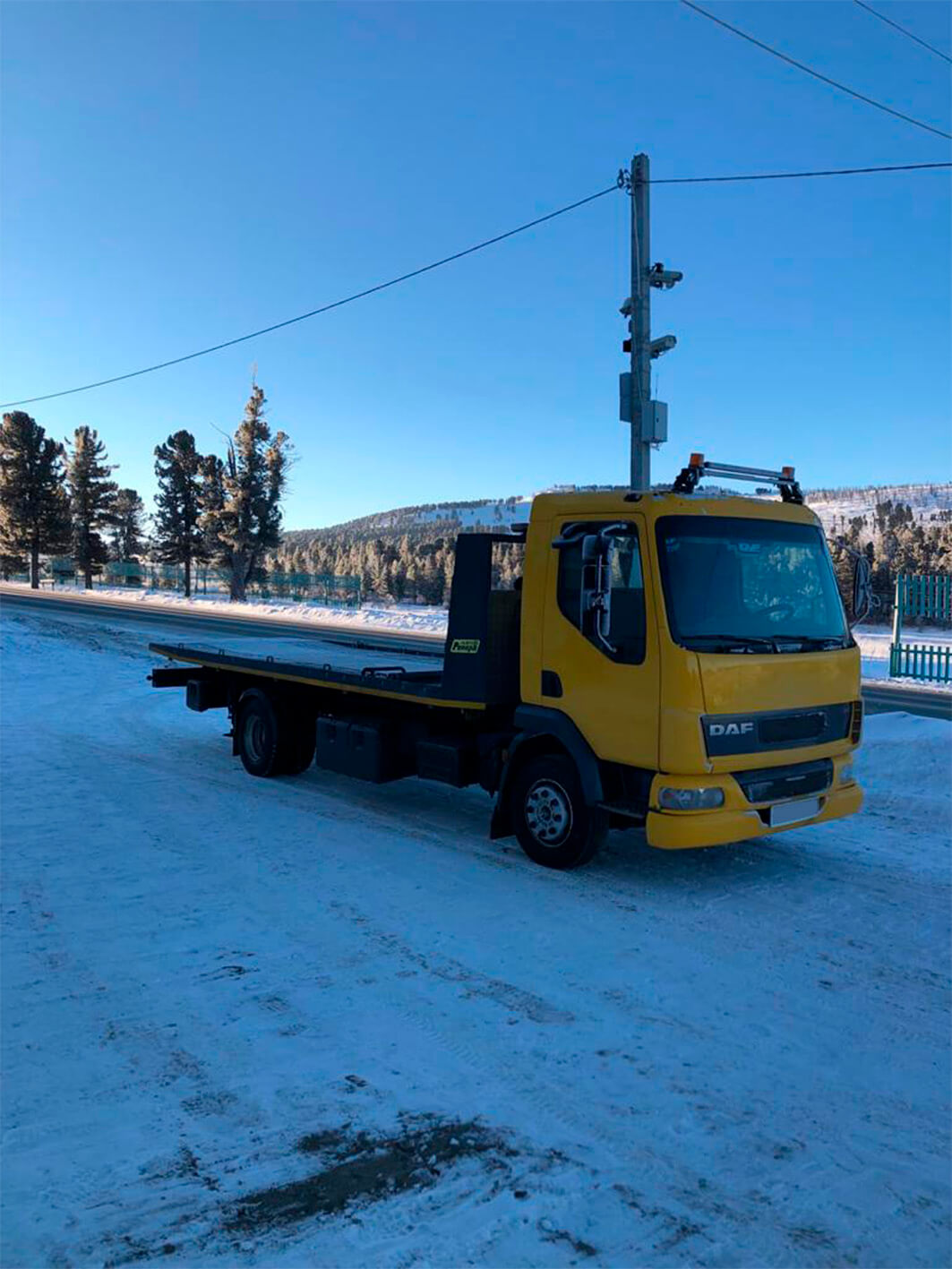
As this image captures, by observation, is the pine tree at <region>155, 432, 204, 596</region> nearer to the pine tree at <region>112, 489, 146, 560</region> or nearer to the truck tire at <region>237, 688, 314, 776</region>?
the pine tree at <region>112, 489, 146, 560</region>

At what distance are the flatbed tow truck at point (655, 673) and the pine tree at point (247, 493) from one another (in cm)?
4431

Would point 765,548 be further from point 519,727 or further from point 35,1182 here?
point 35,1182

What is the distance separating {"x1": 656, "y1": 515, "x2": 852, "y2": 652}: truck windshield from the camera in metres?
5.41

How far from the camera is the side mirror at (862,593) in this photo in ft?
21.1

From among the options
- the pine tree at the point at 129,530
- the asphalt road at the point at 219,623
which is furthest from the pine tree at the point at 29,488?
the pine tree at the point at 129,530

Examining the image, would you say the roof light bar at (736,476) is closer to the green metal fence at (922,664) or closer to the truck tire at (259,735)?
the truck tire at (259,735)

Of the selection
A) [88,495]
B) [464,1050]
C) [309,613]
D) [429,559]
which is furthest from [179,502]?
[429,559]

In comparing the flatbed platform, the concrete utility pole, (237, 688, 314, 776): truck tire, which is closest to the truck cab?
the flatbed platform

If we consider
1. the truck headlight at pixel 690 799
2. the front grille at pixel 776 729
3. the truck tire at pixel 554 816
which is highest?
the front grille at pixel 776 729

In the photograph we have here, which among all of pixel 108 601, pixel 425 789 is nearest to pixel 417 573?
pixel 108 601

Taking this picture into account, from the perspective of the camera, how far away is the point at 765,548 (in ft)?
19.2

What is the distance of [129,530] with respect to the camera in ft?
275

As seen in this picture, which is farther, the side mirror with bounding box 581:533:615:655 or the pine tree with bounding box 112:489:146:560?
the pine tree with bounding box 112:489:146:560

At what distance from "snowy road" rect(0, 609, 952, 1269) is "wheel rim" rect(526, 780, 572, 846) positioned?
0.27 m
